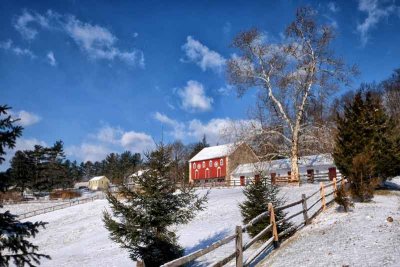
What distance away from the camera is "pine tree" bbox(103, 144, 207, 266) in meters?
13.0

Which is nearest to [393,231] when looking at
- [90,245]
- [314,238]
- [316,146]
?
[314,238]

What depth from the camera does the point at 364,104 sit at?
24344mm

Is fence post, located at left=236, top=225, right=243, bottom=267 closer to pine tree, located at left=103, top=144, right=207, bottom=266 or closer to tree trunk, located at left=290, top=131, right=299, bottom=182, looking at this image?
pine tree, located at left=103, top=144, right=207, bottom=266

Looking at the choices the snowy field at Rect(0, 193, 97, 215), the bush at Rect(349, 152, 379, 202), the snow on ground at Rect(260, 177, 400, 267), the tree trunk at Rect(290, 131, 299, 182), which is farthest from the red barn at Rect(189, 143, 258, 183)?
the snow on ground at Rect(260, 177, 400, 267)

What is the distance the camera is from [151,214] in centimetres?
1326

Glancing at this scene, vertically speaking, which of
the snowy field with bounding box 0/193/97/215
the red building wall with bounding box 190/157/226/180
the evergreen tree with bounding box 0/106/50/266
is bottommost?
the snowy field with bounding box 0/193/97/215

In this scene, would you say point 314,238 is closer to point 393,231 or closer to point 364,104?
point 393,231

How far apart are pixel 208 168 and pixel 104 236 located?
1776 inches

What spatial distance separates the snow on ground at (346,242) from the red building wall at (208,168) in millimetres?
52506

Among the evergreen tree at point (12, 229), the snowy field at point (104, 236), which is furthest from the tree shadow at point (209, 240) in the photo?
the evergreen tree at point (12, 229)

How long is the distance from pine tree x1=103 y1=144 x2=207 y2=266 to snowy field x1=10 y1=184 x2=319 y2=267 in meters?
1.91

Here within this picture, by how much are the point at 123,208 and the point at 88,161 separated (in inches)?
6458

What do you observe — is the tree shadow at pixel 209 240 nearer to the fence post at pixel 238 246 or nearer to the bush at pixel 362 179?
the bush at pixel 362 179

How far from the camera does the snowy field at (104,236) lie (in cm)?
1920
